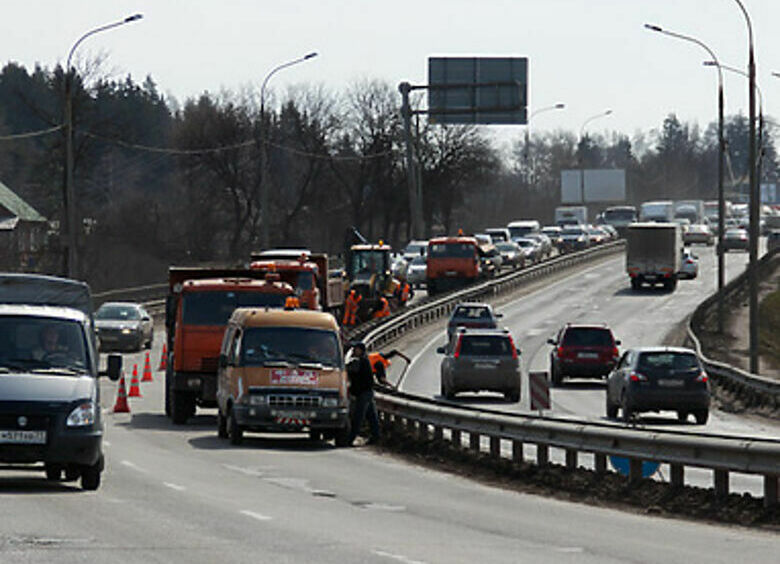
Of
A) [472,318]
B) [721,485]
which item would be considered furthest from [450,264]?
[721,485]

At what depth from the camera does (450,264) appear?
3071 inches

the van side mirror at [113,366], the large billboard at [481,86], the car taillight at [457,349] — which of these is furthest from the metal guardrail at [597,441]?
the large billboard at [481,86]

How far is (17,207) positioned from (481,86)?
6995 cm

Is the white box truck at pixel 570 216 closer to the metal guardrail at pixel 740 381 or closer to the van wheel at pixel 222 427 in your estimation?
the metal guardrail at pixel 740 381

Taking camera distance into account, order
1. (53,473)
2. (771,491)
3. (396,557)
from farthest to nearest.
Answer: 1. (53,473)
2. (771,491)
3. (396,557)

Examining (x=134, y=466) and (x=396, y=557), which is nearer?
(x=396, y=557)

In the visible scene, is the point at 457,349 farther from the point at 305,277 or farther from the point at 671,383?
the point at 671,383

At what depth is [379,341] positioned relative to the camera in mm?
55906

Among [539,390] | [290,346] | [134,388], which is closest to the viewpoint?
[290,346]

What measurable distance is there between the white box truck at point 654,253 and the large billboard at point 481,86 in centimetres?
1155

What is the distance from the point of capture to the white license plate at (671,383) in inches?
1387

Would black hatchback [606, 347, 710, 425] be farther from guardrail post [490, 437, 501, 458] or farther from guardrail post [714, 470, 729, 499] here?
guardrail post [714, 470, 729, 499]

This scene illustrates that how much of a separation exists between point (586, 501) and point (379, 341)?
36.3 meters

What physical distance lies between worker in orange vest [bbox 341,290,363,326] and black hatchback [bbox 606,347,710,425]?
25.4m
